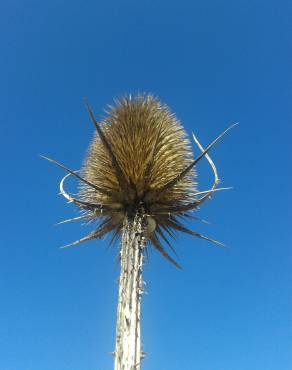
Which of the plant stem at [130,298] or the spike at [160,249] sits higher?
the spike at [160,249]

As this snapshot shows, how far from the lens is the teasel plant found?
6.71 metres

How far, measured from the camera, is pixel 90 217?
8.05 meters

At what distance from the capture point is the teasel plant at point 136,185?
6.71 m

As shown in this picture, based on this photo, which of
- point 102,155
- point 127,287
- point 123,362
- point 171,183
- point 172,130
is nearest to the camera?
point 123,362

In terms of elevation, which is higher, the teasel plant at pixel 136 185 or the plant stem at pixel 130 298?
the teasel plant at pixel 136 185

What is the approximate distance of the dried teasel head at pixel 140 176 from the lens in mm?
7367

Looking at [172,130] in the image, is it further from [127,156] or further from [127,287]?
[127,287]

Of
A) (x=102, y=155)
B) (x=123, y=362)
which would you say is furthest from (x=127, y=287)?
(x=102, y=155)

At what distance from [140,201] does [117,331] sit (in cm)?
223

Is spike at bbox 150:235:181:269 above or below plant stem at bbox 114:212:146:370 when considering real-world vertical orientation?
above

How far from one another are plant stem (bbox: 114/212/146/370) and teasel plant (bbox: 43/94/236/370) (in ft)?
0.05

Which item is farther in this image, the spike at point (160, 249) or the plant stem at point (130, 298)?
the spike at point (160, 249)

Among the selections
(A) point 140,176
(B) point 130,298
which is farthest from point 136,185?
(B) point 130,298

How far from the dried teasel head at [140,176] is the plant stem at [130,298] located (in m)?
0.42
